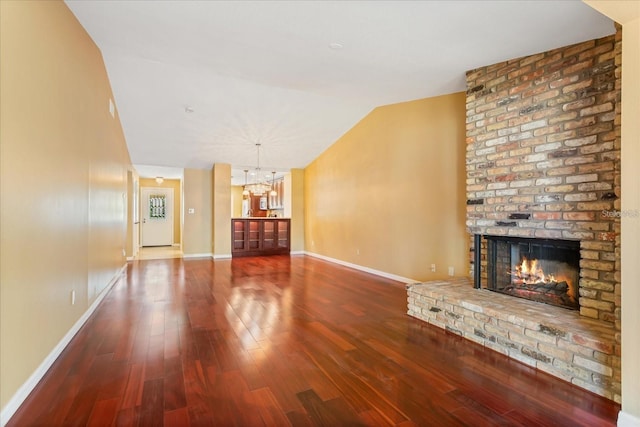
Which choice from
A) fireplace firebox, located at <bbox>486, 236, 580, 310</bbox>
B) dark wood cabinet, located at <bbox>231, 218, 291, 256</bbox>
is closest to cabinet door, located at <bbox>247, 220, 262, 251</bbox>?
dark wood cabinet, located at <bbox>231, 218, 291, 256</bbox>

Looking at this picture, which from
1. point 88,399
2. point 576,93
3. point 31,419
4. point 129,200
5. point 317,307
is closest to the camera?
point 31,419

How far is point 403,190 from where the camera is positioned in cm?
519

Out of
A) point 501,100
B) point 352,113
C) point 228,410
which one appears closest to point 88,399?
point 228,410

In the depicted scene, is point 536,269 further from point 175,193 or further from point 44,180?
→ point 175,193

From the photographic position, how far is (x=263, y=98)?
5152 mm

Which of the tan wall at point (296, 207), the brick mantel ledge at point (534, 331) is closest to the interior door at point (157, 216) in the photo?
the tan wall at point (296, 207)

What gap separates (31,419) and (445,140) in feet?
16.1

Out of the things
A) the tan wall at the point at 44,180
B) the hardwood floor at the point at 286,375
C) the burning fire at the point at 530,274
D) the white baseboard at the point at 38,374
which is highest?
the tan wall at the point at 44,180

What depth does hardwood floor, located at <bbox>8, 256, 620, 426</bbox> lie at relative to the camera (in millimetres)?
1778

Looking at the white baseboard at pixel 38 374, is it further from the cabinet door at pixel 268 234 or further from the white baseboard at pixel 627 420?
the cabinet door at pixel 268 234

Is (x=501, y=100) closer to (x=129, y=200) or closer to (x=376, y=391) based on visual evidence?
(x=376, y=391)

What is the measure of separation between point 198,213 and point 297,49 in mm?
6392

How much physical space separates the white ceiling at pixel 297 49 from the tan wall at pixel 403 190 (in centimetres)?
40

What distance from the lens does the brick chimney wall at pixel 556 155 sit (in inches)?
Answer: 95.7
